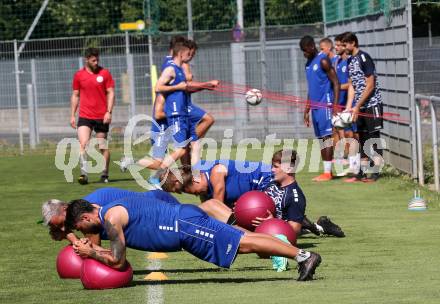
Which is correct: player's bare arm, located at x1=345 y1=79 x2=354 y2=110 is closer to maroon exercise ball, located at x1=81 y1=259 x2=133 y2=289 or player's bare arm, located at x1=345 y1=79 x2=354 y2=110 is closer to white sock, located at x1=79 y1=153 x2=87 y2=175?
white sock, located at x1=79 y1=153 x2=87 y2=175

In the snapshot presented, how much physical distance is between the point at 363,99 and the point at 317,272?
829 cm

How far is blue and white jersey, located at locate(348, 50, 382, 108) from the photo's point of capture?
18359 millimetres

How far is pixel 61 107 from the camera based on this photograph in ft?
98.2

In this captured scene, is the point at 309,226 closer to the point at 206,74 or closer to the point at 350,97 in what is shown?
the point at 350,97

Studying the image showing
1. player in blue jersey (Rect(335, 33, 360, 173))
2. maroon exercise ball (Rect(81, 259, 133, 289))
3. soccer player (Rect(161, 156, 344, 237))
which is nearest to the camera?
maroon exercise ball (Rect(81, 259, 133, 289))

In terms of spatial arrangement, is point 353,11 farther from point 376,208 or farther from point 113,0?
point 113,0

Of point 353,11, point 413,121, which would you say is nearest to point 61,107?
point 353,11

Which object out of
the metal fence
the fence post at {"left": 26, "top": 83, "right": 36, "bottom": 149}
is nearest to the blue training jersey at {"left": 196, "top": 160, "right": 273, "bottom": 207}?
the metal fence

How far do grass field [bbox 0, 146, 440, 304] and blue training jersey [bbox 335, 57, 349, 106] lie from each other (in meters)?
3.09

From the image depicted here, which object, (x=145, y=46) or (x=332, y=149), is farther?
(x=145, y=46)

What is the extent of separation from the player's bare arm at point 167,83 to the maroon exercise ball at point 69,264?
6709 mm

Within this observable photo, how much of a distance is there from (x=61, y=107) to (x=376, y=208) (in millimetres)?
15684

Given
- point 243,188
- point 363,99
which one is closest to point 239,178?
point 243,188

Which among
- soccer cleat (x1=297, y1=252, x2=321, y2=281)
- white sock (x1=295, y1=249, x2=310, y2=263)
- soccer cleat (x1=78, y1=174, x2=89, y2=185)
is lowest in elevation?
soccer cleat (x1=78, y1=174, x2=89, y2=185)
